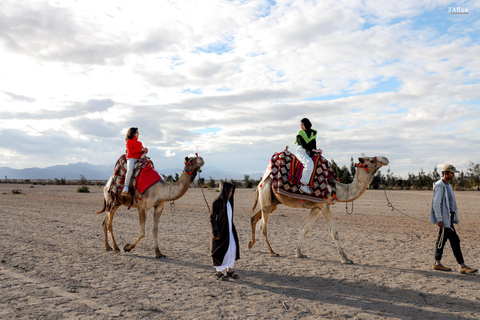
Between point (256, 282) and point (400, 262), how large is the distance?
382cm

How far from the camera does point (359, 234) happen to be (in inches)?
517

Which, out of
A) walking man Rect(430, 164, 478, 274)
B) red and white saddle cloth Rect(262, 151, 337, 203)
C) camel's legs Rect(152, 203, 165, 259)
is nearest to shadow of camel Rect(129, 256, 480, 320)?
walking man Rect(430, 164, 478, 274)

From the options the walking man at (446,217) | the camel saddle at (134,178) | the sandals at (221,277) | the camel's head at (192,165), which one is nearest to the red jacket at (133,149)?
the camel saddle at (134,178)

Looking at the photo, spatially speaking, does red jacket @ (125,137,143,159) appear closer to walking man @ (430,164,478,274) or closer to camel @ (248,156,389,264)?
camel @ (248,156,389,264)

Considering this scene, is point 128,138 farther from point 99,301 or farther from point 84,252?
point 99,301

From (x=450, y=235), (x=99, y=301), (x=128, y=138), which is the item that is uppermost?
(x=128, y=138)

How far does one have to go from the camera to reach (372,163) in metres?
8.81

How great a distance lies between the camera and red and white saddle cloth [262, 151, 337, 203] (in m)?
8.97

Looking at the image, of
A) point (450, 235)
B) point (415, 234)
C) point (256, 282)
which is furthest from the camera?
point (415, 234)

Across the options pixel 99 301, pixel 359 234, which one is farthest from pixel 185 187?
pixel 359 234

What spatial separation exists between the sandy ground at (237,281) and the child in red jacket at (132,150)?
2197 mm

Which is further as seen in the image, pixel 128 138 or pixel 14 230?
pixel 14 230

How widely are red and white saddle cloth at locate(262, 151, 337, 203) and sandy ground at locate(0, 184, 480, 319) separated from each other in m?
1.62

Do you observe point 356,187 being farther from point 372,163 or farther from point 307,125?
point 307,125
